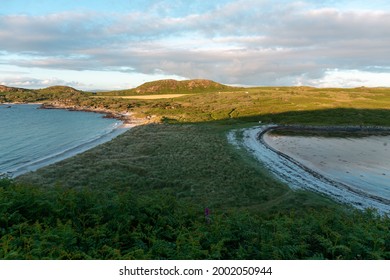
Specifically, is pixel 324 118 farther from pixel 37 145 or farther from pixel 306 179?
pixel 37 145

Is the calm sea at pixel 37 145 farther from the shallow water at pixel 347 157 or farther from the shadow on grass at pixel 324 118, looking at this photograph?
the shallow water at pixel 347 157

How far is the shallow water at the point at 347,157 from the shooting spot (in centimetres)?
3788

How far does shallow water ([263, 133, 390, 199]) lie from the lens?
3788cm

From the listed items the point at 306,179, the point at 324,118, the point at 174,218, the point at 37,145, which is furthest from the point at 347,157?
the point at 37,145

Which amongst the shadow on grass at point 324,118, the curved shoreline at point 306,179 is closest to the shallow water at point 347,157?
the curved shoreline at point 306,179

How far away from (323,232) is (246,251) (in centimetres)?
457

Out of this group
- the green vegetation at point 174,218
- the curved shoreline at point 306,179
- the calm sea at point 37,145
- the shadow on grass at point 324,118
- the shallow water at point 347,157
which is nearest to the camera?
the green vegetation at point 174,218

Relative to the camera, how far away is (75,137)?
81938 millimetres

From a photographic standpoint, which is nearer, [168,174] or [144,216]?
[144,216]

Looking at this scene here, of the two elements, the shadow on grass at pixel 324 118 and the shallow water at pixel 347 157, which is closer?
the shallow water at pixel 347 157

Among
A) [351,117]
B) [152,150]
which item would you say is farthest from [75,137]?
[351,117]

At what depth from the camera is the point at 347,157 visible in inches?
2041
